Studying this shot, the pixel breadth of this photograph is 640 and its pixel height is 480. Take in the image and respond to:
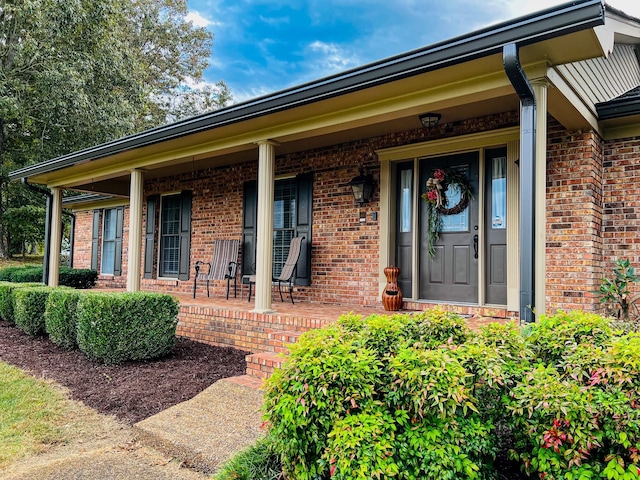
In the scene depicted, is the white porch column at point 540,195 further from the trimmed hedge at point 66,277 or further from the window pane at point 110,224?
the window pane at point 110,224

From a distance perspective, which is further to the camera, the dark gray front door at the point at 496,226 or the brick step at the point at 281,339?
the dark gray front door at the point at 496,226

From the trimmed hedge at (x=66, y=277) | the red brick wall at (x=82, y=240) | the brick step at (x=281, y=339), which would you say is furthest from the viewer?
the red brick wall at (x=82, y=240)

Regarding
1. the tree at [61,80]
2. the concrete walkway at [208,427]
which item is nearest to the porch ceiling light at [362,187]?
the concrete walkway at [208,427]

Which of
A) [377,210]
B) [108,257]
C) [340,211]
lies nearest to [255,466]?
[377,210]

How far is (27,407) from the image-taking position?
3.72m

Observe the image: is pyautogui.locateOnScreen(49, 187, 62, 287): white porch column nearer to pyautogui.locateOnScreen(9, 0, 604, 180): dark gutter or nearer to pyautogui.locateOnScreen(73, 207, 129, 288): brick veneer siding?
pyautogui.locateOnScreen(73, 207, 129, 288): brick veneer siding

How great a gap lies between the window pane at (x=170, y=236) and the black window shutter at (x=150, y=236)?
0.24m

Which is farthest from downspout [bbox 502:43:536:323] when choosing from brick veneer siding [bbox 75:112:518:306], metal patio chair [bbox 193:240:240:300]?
metal patio chair [bbox 193:240:240:300]

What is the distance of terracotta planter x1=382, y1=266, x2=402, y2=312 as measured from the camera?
5.34m

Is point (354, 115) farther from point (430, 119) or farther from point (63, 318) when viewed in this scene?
point (63, 318)

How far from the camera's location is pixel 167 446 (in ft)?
9.61

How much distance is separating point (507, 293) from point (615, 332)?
2.65 metres

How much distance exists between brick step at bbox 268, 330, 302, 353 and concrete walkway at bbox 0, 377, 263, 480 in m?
0.95

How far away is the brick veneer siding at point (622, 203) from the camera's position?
180 inches
